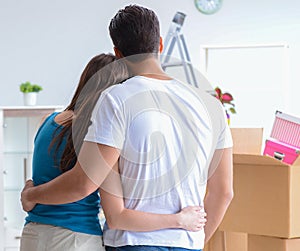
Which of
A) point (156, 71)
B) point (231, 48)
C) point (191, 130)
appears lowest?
point (231, 48)

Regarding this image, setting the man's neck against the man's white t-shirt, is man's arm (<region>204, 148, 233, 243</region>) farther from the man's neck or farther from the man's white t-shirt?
the man's neck

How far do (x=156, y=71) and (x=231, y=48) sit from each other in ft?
16.8

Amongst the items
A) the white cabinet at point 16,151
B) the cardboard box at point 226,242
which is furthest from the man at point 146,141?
the white cabinet at point 16,151

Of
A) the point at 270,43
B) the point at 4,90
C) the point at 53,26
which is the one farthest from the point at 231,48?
the point at 4,90

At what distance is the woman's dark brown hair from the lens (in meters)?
1.51

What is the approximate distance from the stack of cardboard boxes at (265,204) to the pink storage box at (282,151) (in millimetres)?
44

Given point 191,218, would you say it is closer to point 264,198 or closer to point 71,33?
point 264,198

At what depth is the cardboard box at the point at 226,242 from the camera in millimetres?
2570

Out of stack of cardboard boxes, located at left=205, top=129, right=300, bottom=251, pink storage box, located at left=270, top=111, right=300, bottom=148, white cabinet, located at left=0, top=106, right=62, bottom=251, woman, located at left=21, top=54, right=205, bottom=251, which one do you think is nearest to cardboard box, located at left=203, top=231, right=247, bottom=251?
stack of cardboard boxes, located at left=205, top=129, right=300, bottom=251

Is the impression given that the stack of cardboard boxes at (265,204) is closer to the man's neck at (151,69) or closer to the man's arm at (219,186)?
the man's arm at (219,186)

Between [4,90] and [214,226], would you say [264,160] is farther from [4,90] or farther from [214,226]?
[4,90]

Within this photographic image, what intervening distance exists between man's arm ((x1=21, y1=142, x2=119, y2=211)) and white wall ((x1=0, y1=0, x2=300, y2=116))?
4.94m

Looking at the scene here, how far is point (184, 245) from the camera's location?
1.42 metres

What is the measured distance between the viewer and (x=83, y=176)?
1.38m
